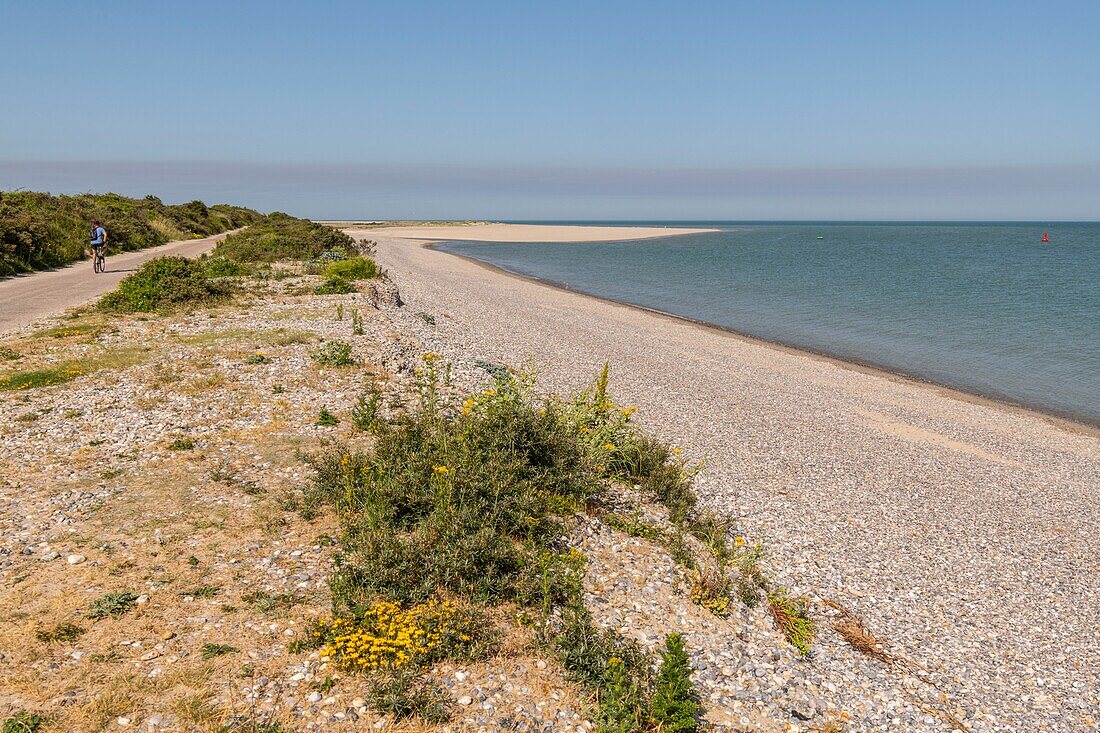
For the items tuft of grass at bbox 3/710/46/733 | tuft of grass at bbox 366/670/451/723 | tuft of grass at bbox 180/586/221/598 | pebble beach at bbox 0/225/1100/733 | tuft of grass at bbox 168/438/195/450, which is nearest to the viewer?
tuft of grass at bbox 3/710/46/733

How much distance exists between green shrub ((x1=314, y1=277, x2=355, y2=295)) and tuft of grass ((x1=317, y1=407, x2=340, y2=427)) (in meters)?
16.5

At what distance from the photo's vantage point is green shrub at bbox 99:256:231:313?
21422mm

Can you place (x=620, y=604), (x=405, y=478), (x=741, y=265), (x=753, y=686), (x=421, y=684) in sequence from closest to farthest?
(x=421, y=684) → (x=753, y=686) → (x=620, y=604) → (x=405, y=478) → (x=741, y=265)

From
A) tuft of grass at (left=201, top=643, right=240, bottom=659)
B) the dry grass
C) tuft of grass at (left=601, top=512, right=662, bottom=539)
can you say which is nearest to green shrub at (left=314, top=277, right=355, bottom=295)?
tuft of grass at (left=601, top=512, right=662, bottom=539)

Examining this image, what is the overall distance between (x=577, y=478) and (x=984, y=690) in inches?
230

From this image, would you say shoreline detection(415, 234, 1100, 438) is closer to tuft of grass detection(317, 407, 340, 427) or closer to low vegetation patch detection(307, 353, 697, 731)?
low vegetation patch detection(307, 353, 697, 731)

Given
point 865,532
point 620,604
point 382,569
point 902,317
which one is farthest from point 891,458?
point 902,317

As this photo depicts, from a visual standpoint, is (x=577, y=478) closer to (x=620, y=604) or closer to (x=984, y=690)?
(x=620, y=604)

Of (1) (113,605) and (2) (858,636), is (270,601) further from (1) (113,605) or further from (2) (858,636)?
(2) (858,636)

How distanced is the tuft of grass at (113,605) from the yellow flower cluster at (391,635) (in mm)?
2171

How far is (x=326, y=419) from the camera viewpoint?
11664 mm

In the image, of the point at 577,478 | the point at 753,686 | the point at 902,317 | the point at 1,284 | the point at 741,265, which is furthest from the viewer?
the point at 741,265

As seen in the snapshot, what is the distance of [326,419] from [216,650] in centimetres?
615

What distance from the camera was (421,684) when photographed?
5816 millimetres
